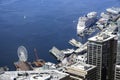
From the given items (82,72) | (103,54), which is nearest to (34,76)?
(82,72)

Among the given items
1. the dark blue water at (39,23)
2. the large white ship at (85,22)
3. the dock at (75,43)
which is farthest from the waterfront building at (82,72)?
the large white ship at (85,22)

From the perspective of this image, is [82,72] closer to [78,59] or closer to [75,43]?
[78,59]

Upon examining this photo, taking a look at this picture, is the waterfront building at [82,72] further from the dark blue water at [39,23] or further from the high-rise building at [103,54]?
the dark blue water at [39,23]

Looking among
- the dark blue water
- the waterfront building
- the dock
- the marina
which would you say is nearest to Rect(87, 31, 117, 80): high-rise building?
the marina

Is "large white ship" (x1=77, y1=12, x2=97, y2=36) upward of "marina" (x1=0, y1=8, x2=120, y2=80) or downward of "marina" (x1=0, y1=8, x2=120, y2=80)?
upward

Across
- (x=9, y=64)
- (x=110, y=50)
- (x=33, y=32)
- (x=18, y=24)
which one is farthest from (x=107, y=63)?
(x=18, y=24)

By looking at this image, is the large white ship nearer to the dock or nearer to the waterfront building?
the dock
